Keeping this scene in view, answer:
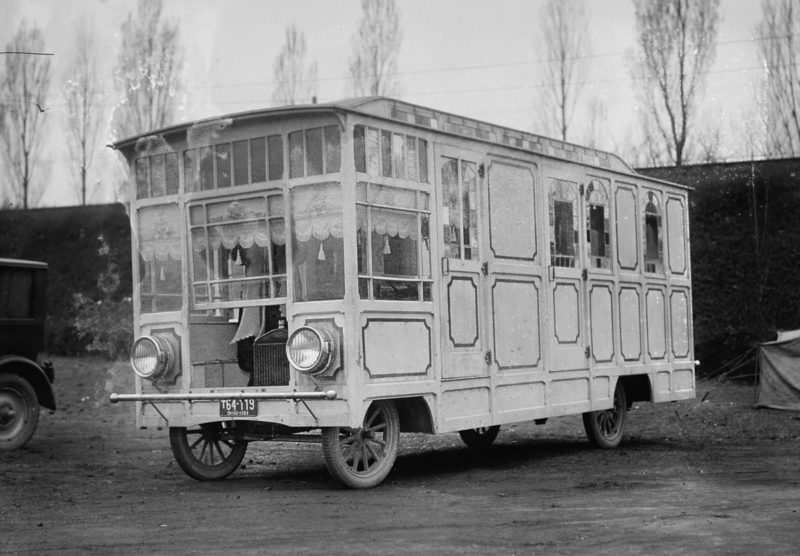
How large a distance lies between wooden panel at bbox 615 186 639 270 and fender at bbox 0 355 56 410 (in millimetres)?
6837

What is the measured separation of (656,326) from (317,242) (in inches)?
229

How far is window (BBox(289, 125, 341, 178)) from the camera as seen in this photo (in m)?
8.84

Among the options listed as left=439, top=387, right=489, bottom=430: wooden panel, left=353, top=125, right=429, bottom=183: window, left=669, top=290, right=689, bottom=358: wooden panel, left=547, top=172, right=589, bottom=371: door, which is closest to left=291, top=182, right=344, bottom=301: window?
left=353, top=125, right=429, bottom=183: window

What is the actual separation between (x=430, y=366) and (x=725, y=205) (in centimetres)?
1301

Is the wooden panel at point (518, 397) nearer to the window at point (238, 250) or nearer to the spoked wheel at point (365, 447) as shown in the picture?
the spoked wheel at point (365, 447)

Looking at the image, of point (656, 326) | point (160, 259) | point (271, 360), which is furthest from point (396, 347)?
point (656, 326)

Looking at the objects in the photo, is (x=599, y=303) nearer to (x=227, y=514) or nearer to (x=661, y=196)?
(x=661, y=196)

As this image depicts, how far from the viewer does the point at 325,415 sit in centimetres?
866

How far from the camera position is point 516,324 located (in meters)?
10.7

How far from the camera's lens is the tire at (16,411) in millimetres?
12766

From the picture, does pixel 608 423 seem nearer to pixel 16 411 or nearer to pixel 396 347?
pixel 396 347

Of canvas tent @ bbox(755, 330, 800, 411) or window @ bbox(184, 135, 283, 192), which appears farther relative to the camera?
canvas tent @ bbox(755, 330, 800, 411)

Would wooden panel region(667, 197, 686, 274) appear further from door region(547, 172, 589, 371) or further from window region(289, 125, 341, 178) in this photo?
window region(289, 125, 341, 178)

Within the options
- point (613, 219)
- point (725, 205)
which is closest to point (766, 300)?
point (725, 205)
